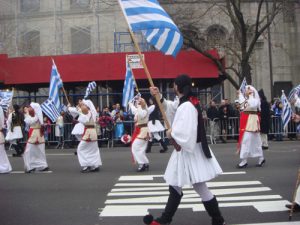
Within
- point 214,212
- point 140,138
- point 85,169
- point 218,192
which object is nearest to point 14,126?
point 85,169

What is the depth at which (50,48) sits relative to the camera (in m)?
34.5

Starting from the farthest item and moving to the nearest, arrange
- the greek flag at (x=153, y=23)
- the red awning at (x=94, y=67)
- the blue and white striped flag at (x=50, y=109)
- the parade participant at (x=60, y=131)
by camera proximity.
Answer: the red awning at (x=94, y=67)
the parade participant at (x=60, y=131)
the blue and white striped flag at (x=50, y=109)
the greek flag at (x=153, y=23)

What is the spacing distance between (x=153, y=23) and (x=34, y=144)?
687 cm

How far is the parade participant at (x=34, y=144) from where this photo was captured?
44.5 ft

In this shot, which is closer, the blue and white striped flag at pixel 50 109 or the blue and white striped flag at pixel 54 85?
the blue and white striped flag at pixel 50 109

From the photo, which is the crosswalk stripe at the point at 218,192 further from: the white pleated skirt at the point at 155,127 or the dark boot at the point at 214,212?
the white pleated skirt at the point at 155,127

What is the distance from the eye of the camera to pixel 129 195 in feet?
32.1

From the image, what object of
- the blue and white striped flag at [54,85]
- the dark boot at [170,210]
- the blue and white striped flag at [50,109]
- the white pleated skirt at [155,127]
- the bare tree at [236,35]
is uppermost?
the bare tree at [236,35]

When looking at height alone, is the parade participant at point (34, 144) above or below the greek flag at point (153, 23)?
below

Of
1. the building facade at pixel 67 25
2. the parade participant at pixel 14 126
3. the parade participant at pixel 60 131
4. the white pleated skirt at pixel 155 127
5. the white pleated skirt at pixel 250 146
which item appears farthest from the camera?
the building facade at pixel 67 25

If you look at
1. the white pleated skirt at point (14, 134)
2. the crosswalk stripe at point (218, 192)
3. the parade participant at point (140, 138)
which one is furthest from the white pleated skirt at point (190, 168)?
the white pleated skirt at point (14, 134)

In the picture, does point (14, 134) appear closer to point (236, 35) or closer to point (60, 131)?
point (60, 131)

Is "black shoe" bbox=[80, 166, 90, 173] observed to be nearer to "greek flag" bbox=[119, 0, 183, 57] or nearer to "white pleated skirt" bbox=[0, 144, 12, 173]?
"white pleated skirt" bbox=[0, 144, 12, 173]

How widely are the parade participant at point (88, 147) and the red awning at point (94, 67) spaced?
9.92m
